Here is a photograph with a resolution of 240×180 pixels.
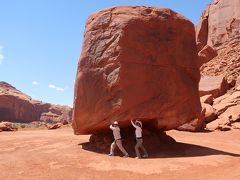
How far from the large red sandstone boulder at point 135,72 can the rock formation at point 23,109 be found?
42903mm

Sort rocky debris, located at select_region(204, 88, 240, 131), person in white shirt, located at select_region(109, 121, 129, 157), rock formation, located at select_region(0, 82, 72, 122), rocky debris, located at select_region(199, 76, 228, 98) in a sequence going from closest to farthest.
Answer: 1. person in white shirt, located at select_region(109, 121, 129, 157)
2. rocky debris, located at select_region(204, 88, 240, 131)
3. rocky debris, located at select_region(199, 76, 228, 98)
4. rock formation, located at select_region(0, 82, 72, 122)

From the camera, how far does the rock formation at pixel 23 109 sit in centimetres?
5834

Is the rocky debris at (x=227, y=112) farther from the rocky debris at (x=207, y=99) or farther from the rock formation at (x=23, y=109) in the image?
the rock formation at (x=23, y=109)

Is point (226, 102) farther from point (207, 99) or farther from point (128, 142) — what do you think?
point (128, 142)

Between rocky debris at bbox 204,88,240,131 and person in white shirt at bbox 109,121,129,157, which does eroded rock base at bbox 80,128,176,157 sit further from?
rocky debris at bbox 204,88,240,131

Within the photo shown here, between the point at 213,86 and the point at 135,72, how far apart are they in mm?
16910

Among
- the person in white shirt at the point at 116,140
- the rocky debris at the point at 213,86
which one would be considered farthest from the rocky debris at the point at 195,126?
the person in white shirt at the point at 116,140

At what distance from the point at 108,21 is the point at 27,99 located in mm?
53142

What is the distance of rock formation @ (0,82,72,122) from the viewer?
5834 cm

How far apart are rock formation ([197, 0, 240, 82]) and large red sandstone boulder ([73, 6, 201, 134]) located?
18.4 meters

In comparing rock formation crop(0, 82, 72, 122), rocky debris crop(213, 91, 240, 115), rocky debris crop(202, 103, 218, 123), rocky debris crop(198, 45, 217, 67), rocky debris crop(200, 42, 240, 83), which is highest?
rocky debris crop(198, 45, 217, 67)

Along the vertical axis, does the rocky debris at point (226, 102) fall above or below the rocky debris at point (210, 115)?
above

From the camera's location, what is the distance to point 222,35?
45.8m

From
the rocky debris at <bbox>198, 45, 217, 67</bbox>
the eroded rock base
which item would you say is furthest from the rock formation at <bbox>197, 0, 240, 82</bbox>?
the eroded rock base
